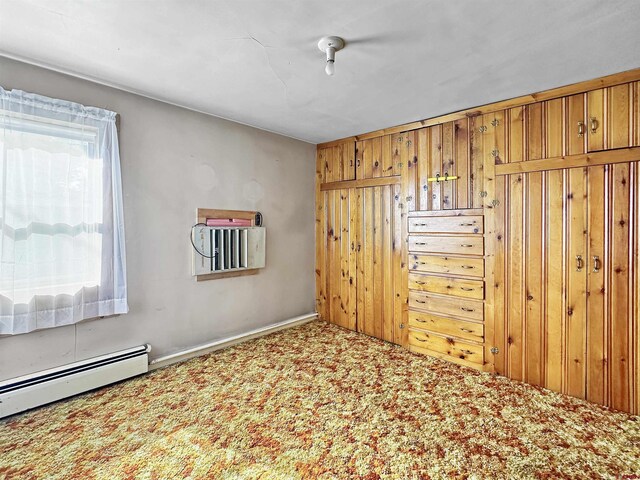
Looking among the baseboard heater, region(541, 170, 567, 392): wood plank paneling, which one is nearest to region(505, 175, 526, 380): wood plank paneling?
region(541, 170, 567, 392): wood plank paneling

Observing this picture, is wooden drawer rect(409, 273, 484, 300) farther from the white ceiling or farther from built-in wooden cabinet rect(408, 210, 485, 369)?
the white ceiling

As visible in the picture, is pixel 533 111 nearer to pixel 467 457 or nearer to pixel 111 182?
pixel 467 457

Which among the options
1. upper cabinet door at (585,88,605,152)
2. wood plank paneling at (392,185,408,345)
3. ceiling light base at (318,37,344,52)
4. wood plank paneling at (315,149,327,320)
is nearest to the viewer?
ceiling light base at (318,37,344,52)

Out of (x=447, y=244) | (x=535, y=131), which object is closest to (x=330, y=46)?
(x=535, y=131)

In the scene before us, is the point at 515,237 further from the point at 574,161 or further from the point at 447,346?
the point at 447,346

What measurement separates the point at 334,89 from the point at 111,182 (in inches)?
80.3

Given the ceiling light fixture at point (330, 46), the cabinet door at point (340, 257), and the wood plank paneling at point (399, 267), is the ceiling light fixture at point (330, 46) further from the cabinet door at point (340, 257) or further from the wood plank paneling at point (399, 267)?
the cabinet door at point (340, 257)

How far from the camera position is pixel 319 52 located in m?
2.07

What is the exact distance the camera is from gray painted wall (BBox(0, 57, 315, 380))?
240 centimetres

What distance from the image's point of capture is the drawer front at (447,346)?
9.94 ft

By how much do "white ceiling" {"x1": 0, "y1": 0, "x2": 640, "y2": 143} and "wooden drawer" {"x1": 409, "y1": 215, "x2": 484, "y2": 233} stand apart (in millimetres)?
1099

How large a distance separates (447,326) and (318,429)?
5.87 feet

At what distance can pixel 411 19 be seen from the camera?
68.1 inches

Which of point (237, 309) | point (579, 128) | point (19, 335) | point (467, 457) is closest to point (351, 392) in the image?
point (467, 457)
